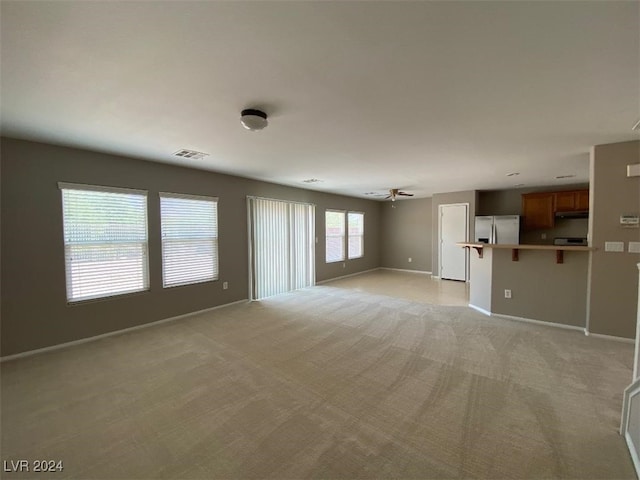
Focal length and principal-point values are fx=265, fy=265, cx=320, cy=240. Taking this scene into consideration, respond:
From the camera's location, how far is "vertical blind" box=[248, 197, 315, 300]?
538cm

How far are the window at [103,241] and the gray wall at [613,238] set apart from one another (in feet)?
19.9

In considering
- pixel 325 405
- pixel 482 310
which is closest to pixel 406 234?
pixel 482 310

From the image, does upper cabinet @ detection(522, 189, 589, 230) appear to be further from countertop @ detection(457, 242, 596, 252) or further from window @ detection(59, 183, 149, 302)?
window @ detection(59, 183, 149, 302)

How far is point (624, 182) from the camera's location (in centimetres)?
320

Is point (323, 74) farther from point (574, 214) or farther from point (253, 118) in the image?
point (574, 214)

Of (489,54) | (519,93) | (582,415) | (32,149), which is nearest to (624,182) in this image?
(519,93)

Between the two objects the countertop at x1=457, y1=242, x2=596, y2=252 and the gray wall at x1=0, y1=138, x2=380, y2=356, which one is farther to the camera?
the countertop at x1=457, y1=242, x2=596, y2=252

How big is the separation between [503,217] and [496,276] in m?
2.93

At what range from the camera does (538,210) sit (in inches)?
250

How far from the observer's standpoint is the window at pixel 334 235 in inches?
290

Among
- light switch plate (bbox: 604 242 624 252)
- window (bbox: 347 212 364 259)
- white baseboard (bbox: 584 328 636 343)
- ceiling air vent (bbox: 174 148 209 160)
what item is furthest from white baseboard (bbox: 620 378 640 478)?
A: window (bbox: 347 212 364 259)

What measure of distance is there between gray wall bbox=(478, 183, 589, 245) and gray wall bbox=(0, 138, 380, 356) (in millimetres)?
7004

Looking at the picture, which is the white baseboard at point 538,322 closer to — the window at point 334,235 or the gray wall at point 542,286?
the gray wall at point 542,286

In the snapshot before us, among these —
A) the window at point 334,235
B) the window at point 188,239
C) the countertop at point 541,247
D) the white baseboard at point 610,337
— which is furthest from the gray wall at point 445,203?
the window at point 188,239
